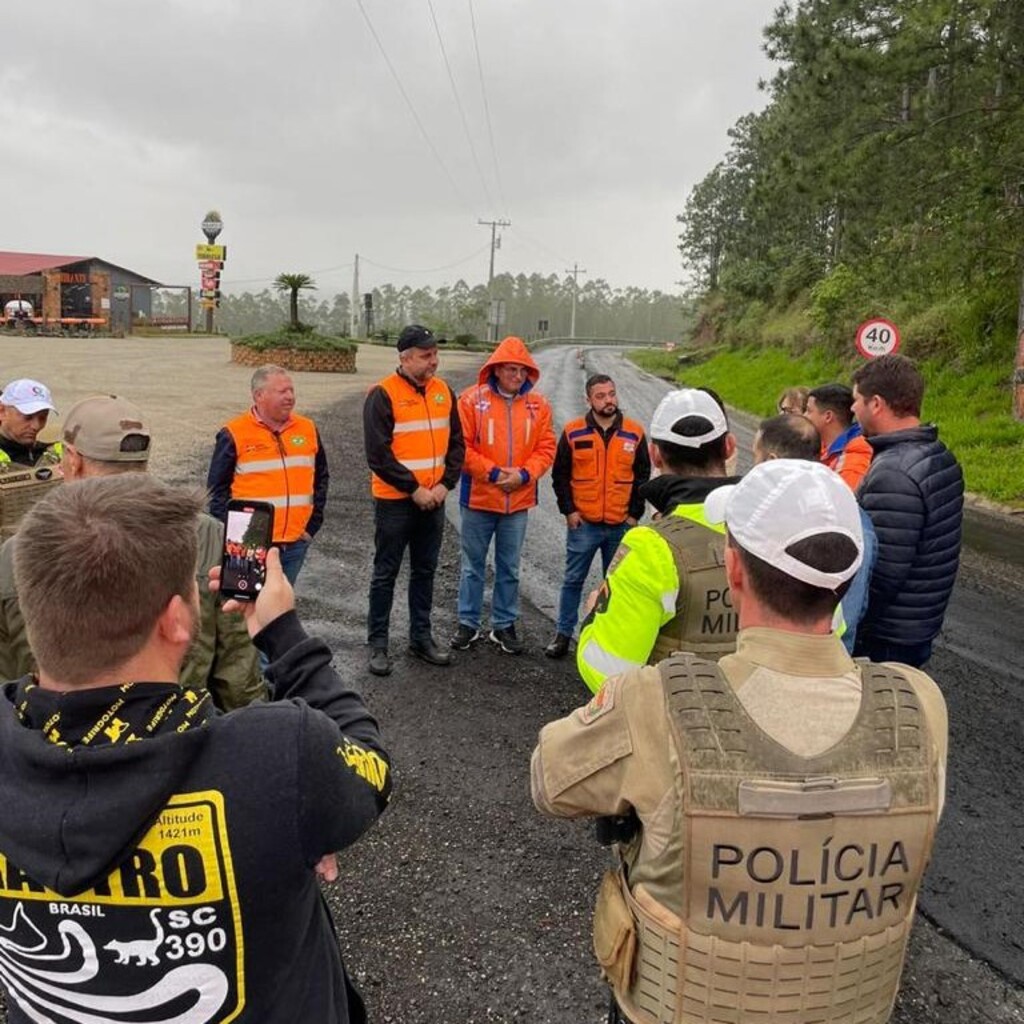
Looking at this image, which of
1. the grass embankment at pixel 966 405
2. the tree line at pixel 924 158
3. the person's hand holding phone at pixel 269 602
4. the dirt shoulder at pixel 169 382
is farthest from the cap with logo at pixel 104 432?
the tree line at pixel 924 158

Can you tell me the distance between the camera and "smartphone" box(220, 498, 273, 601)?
6.09 ft

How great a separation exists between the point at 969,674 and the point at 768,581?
16.0 ft

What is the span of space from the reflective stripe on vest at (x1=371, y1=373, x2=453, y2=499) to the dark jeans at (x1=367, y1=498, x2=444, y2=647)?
5.4 inches

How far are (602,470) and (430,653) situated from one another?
5.56 ft

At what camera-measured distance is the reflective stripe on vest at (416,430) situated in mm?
5223

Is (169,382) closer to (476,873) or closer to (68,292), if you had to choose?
(476,873)

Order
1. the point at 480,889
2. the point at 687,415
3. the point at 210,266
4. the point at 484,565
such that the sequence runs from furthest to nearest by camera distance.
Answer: the point at 210,266 < the point at 484,565 < the point at 480,889 < the point at 687,415

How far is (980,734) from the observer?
4.69m

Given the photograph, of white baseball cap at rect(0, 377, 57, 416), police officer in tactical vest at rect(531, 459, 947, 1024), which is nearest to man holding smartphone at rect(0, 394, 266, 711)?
police officer in tactical vest at rect(531, 459, 947, 1024)

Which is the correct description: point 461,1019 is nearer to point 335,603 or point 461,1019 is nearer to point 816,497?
point 816,497

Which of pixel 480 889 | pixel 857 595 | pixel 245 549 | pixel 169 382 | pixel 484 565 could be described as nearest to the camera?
pixel 245 549

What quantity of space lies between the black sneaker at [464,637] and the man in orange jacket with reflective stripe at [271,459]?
143 cm

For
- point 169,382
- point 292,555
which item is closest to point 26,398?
point 292,555

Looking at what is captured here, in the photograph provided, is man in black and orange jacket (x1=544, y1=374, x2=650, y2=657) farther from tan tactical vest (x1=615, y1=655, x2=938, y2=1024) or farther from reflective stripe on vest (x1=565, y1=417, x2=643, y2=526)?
tan tactical vest (x1=615, y1=655, x2=938, y2=1024)
